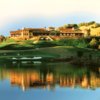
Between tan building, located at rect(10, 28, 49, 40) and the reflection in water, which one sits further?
tan building, located at rect(10, 28, 49, 40)

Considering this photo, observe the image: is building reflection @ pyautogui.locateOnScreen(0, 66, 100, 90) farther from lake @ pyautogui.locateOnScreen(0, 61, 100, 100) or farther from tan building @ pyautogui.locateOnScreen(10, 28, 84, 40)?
tan building @ pyautogui.locateOnScreen(10, 28, 84, 40)

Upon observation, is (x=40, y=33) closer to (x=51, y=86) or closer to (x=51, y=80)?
(x=51, y=80)

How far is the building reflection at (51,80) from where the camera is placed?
40.7 metres

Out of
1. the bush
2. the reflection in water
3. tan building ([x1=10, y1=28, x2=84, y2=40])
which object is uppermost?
tan building ([x1=10, y1=28, x2=84, y2=40])

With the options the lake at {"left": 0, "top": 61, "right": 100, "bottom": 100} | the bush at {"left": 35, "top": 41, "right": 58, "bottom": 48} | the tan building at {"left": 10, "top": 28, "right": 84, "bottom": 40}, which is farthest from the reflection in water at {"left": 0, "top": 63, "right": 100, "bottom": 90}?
the tan building at {"left": 10, "top": 28, "right": 84, "bottom": 40}

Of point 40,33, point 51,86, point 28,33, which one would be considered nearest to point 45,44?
point 28,33

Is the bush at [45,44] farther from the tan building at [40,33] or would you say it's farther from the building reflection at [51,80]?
Result: the building reflection at [51,80]

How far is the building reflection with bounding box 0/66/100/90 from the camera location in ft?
134

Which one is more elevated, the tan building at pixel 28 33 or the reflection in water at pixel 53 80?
the tan building at pixel 28 33

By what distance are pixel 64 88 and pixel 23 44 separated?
194ft

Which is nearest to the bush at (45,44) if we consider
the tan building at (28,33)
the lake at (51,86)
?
the tan building at (28,33)

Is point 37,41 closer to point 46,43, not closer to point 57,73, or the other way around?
point 46,43

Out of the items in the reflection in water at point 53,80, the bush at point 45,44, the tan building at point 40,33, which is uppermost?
the tan building at point 40,33

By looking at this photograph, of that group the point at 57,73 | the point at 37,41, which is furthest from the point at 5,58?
the point at 57,73
